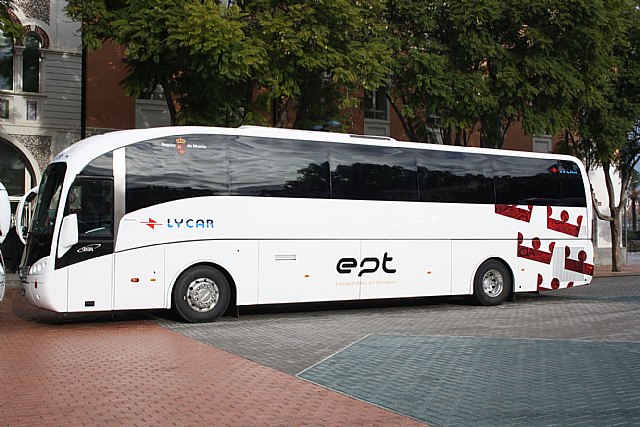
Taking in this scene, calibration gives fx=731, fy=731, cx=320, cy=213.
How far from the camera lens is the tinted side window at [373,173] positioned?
1482 cm

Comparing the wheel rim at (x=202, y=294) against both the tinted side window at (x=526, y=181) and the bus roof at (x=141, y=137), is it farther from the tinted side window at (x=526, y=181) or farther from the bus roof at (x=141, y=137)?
the tinted side window at (x=526, y=181)

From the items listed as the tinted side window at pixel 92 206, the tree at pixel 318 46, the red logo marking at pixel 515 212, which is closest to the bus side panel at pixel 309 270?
the tinted side window at pixel 92 206

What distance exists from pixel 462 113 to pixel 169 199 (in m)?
11.4

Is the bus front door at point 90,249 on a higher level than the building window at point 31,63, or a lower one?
lower

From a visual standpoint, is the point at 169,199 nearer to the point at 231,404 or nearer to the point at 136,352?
the point at 136,352

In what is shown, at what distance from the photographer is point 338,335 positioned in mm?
11922

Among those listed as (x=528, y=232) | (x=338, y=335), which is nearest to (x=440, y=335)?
(x=338, y=335)

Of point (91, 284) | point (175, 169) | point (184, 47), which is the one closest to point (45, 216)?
point (91, 284)

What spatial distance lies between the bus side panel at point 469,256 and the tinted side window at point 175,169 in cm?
570

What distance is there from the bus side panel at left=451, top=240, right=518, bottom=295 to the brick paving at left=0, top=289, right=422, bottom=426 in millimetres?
7052

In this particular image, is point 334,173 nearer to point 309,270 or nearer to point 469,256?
point 309,270

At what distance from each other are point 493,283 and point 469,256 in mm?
1099

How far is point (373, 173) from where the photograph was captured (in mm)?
15227

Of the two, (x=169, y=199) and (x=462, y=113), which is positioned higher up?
(x=462, y=113)
